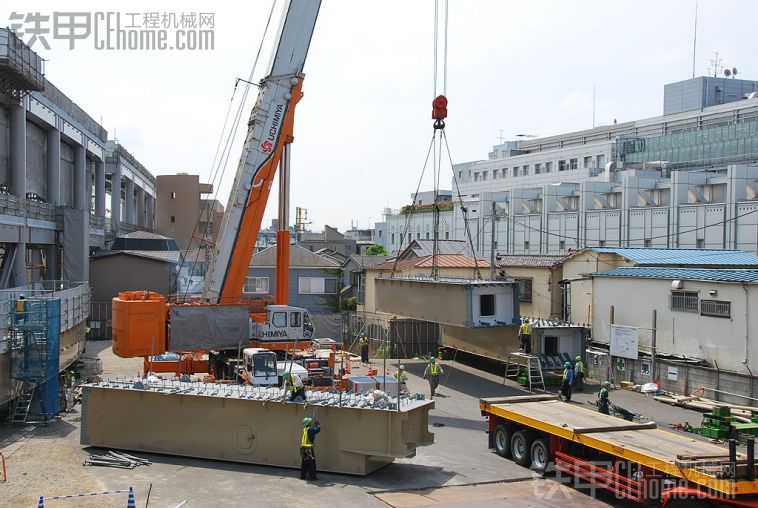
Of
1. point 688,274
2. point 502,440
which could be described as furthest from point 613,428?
point 688,274

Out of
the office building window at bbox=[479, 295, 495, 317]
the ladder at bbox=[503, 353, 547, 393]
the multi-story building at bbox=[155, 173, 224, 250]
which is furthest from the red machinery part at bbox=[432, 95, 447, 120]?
the multi-story building at bbox=[155, 173, 224, 250]

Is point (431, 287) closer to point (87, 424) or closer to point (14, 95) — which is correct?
point (87, 424)

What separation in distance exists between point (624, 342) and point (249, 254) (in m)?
13.8

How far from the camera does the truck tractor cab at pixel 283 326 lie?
904 inches

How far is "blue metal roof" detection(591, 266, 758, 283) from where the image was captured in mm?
23328

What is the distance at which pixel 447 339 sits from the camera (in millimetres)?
32062

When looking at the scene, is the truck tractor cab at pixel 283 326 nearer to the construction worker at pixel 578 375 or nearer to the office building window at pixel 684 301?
the construction worker at pixel 578 375

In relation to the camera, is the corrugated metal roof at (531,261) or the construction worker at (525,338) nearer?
the construction worker at (525,338)

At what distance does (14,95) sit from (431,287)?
20078 mm

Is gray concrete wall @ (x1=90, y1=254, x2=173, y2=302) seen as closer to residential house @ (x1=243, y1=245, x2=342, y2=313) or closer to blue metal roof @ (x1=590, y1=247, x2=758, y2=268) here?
residential house @ (x1=243, y1=245, x2=342, y2=313)

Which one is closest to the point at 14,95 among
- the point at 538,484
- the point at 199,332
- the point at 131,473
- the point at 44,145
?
the point at 44,145

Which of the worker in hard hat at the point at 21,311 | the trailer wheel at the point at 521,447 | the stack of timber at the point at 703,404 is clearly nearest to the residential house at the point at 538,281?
the stack of timber at the point at 703,404

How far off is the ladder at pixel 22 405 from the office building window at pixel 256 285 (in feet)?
85.1

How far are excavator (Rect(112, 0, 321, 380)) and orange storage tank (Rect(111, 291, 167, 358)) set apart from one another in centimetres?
6
